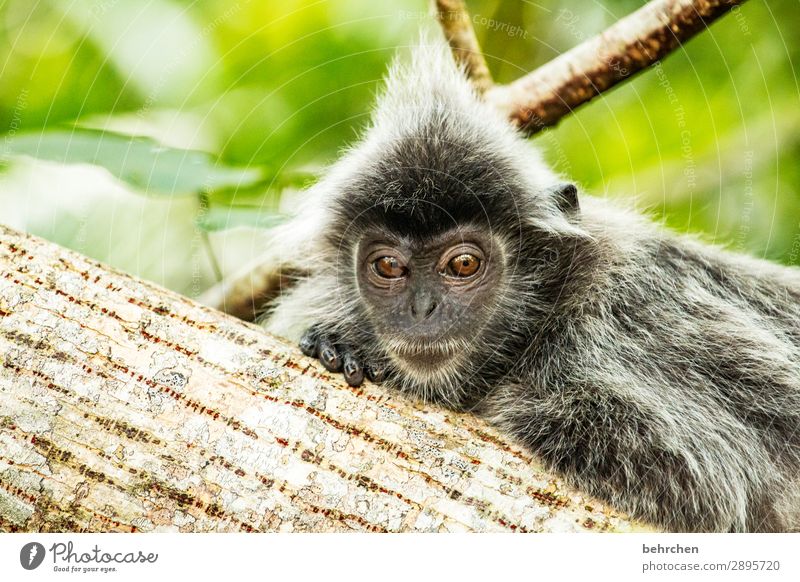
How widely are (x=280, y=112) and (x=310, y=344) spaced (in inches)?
59.2

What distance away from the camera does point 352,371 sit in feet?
9.74

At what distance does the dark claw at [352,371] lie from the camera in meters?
2.93

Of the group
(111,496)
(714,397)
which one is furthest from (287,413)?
(714,397)

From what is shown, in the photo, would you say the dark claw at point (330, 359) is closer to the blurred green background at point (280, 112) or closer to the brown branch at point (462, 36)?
the blurred green background at point (280, 112)

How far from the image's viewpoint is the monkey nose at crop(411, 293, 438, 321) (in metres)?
3.18

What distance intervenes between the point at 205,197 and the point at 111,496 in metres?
1.83

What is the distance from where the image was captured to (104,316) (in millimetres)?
2754

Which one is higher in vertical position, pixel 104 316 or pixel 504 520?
pixel 104 316

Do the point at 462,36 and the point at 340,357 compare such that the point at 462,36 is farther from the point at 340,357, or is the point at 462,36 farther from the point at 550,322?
the point at 340,357

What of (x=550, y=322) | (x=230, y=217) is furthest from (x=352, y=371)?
(x=230, y=217)

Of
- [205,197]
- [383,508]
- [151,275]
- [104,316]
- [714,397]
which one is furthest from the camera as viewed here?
[151,275]

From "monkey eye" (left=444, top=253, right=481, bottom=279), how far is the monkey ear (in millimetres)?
483
